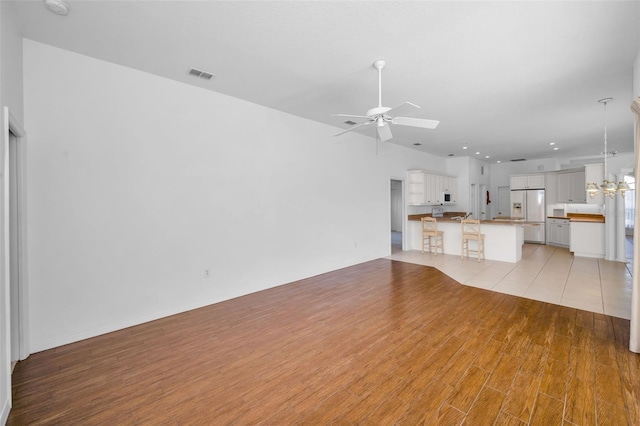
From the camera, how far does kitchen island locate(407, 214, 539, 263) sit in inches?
250

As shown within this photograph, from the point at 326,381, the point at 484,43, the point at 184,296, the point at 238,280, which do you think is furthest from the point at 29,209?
the point at 484,43

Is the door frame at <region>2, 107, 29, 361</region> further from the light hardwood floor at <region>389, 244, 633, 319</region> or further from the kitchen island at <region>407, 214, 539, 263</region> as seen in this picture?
the kitchen island at <region>407, 214, 539, 263</region>

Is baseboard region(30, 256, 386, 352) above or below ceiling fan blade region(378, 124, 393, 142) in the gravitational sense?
below

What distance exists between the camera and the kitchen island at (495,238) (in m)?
6.35

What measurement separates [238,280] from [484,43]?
435 cm

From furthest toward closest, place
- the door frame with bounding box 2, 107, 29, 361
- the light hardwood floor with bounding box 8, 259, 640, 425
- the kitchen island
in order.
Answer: the kitchen island, the door frame with bounding box 2, 107, 29, 361, the light hardwood floor with bounding box 8, 259, 640, 425

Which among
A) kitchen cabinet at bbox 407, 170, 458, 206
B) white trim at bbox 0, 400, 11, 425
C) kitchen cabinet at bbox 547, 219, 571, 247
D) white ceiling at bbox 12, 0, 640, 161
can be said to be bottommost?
white trim at bbox 0, 400, 11, 425

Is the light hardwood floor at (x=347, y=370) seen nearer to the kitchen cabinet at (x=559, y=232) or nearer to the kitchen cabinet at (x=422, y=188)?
the kitchen cabinet at (x=422, y=188)

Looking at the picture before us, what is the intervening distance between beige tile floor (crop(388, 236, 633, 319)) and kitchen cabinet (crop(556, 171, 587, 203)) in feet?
6.90

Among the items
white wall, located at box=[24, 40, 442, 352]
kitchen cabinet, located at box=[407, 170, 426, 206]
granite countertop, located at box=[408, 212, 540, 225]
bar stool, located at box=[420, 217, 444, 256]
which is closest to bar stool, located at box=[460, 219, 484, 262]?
granite countertop, located at box=[408, 212, 540, 225]

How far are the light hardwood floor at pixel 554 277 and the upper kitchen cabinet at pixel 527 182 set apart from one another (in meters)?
2.68

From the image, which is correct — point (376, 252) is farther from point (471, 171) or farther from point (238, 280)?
point (471, 171)

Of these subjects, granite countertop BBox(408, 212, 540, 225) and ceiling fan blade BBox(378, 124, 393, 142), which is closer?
ceiling fan blade BBox(378, 124, 393, 142)

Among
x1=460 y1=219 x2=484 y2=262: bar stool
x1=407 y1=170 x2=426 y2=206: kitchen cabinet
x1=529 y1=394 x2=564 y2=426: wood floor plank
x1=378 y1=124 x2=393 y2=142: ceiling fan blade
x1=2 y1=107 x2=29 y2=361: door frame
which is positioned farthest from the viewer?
x1=407 y1=170 x2=426 y2=206: kitchen cabinet
